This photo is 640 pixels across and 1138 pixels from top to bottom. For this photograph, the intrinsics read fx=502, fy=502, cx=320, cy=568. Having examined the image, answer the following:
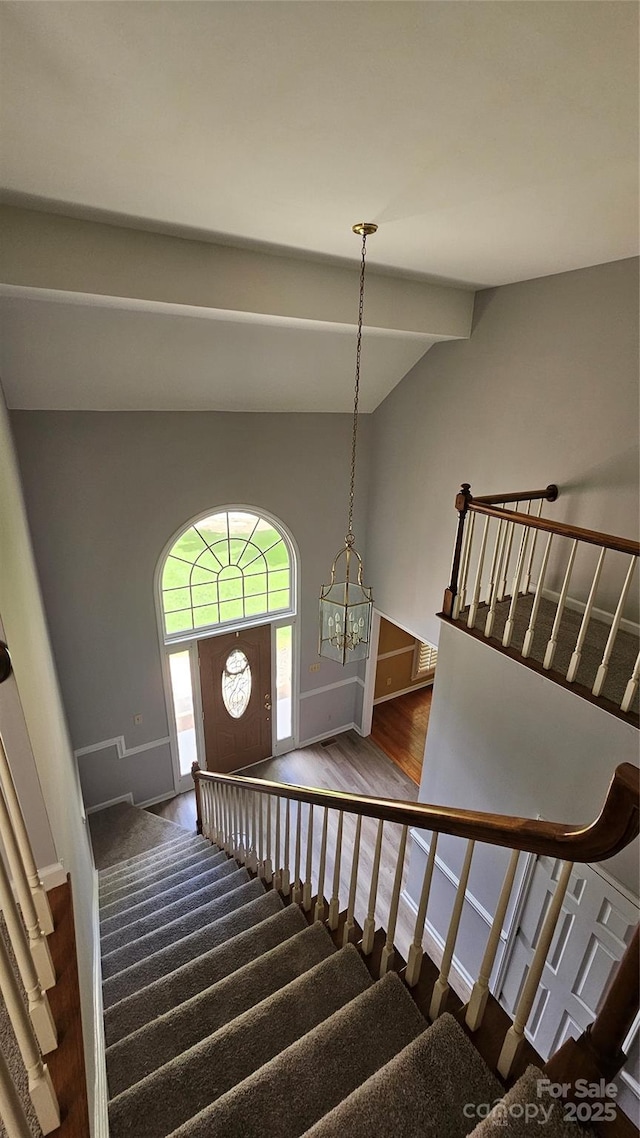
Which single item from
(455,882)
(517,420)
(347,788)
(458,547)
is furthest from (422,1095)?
(347,788)

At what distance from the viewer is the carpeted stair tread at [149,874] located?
3525 millimetres

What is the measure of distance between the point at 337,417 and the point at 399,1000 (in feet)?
15.3

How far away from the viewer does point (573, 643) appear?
301 centimetres

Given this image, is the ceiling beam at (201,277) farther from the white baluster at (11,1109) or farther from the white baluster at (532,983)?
the white baluster at (532,983)

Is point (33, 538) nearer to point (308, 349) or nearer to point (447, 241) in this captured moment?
point (308, 349)

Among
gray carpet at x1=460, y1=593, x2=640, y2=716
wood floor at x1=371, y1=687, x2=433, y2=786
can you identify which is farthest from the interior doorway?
gray carpet at x1=460, y1=593, x2=640, y2=716

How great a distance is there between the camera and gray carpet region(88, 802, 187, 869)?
4523 millimetres

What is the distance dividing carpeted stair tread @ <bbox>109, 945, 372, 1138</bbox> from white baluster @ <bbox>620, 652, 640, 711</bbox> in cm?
162

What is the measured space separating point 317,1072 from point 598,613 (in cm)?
292

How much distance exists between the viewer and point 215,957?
224 cm

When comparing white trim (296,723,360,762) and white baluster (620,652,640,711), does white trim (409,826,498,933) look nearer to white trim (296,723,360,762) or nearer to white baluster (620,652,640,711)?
white baluster (620,652,640,711)

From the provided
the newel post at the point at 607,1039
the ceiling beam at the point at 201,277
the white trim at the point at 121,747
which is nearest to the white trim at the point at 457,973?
the white trim at the point at 121,747

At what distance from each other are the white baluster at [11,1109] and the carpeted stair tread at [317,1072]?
2.41 ft

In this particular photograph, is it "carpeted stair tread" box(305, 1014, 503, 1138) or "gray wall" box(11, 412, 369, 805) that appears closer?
"carpeted stair tread" box(305, 1014, 503, 1138)
